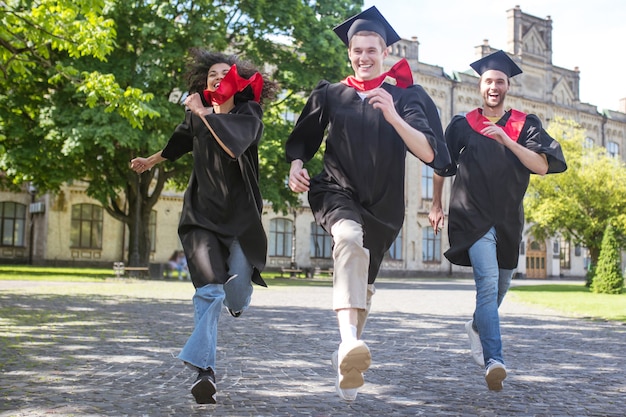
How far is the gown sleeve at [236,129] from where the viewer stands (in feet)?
16.3

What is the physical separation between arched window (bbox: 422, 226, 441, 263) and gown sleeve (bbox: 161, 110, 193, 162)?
164ft

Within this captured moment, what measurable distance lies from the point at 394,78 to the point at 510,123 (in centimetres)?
146

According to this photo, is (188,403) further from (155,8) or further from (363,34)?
(155,8)

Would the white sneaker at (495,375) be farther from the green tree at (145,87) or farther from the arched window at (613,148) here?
the arched window at (613,148)

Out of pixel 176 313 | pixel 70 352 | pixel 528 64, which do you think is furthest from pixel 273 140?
pixel 528 64

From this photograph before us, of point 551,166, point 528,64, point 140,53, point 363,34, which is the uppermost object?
point 528,64

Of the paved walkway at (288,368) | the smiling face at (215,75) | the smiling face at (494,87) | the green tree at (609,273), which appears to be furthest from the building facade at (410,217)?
the smiling face at (215,75)

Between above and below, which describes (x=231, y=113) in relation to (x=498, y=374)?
above

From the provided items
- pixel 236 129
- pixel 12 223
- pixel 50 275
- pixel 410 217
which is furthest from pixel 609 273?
pixel 12 223

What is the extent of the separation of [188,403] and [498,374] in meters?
2.09

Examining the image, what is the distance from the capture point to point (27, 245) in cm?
4328

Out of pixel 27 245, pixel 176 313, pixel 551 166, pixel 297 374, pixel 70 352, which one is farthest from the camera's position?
pixel 27 245

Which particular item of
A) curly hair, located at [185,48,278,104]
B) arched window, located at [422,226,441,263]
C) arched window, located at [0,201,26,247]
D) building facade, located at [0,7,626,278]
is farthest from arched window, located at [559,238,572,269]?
curly hair, located at [185,48,278,104]

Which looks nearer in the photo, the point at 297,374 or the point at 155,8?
the point at 297,374
